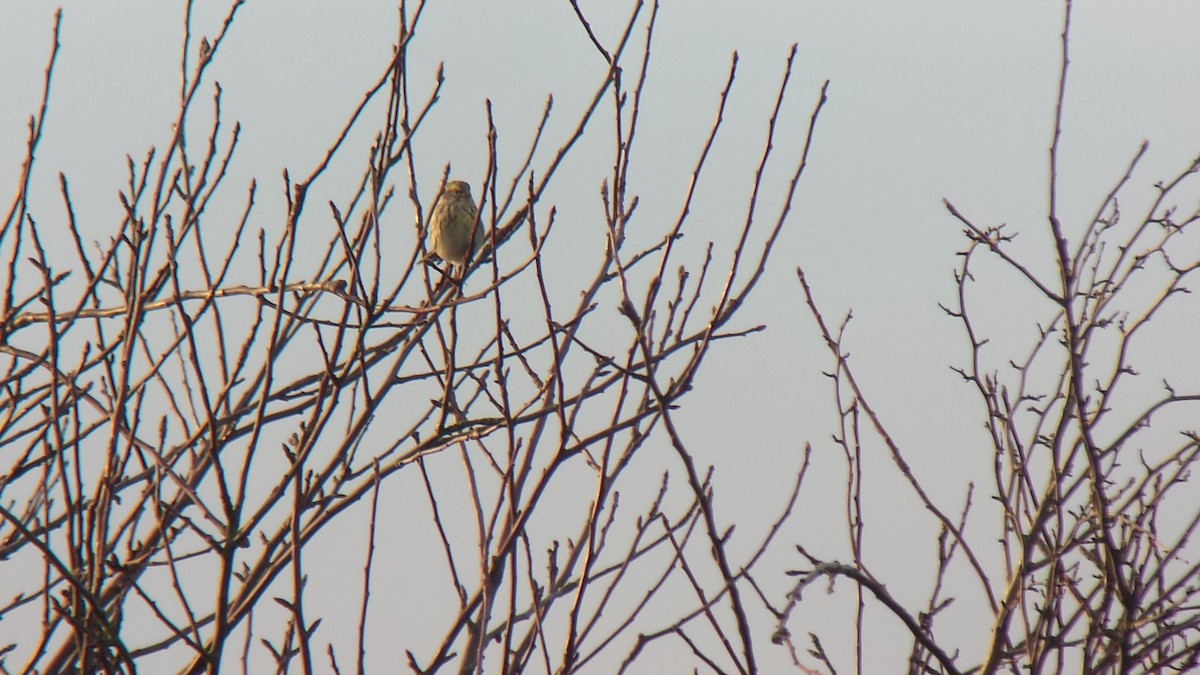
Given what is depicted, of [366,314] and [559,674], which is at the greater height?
[366,314]

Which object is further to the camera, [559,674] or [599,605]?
[599,605]

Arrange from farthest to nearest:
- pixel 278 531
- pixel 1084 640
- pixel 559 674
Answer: pixel 1084 640
pixel 278 531
pixel 559 674

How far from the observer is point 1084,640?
295 cm

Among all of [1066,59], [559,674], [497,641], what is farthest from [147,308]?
[1066,59]

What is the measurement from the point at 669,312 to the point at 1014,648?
132cm

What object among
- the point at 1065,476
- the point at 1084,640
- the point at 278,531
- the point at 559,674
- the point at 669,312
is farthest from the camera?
the point at 1065,476

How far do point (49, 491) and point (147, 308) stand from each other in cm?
110

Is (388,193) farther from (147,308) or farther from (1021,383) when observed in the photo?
(1021,383)

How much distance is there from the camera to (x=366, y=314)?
2461 millimetres

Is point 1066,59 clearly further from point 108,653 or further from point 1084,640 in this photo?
point 108,653

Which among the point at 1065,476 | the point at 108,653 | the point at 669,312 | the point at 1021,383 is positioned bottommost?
the point at 108,653

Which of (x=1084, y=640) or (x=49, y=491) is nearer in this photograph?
(x=1084, y=640)

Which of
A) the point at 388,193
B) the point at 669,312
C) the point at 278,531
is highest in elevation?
the point at 388,193

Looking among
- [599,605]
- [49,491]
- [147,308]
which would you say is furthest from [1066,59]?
[49,491]
